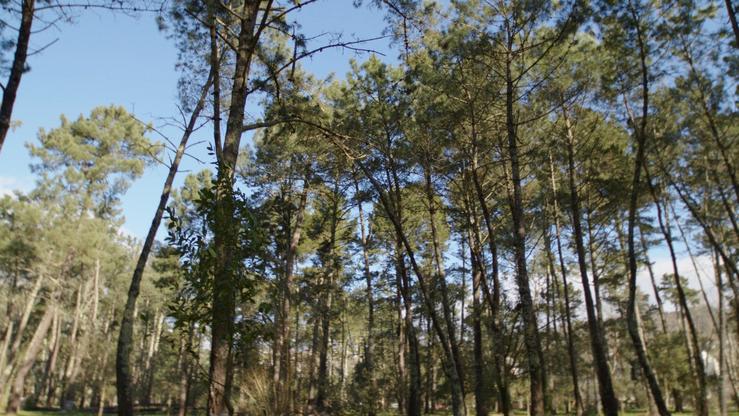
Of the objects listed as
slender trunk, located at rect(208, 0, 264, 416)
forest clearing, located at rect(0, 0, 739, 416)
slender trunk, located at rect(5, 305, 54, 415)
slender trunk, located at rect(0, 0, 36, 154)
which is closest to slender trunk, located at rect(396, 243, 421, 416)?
forest clearing, located at rect(0, 0, 739, 416)

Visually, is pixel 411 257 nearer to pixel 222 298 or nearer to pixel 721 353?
pixel 222 298

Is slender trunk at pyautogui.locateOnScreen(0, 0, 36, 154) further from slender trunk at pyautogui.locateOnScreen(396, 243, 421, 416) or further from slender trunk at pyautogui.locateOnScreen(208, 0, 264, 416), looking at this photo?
slender trunk at pyautogui.locateOnScreen(396, 243, 421, 416)

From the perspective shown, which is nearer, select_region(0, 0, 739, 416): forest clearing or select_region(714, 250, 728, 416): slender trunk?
select_region(0, 0, 739, 416): forest clearing

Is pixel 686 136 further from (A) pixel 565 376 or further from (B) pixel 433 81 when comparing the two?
(A) pixel 565 376

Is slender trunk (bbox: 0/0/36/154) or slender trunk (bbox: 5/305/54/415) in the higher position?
slender trunk (bbox: 0/0/36/154)

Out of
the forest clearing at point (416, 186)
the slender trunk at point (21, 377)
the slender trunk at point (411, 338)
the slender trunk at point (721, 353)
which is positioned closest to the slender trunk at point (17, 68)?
the forest clearing at point (416, 186)

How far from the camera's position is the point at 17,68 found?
467 cm

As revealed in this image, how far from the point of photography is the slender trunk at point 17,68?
4.59m

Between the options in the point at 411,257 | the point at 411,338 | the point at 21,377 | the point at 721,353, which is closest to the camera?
the point at 411,257

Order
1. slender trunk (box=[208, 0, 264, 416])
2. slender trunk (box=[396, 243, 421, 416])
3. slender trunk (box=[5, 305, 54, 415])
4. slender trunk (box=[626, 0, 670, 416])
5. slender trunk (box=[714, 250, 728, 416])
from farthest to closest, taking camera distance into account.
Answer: slender trunk (box=[5, 305, 54, 415])
slender trunk (box=[714, 250, 728, 416])
slender trunk (box=[396, 243, 421, 416])
slender trunk (box=[626, 0, 670, 416])
slender trunk (box=[208, 0, 264, 416])

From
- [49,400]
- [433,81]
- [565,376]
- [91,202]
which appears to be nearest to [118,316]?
[49,400]

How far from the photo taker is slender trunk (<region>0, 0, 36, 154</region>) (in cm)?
459

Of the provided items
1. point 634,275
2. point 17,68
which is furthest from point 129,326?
point 634,275

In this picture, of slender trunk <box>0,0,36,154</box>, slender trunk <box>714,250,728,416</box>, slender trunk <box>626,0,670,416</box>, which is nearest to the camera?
slender trunk <box>0,0,36,154</box>
